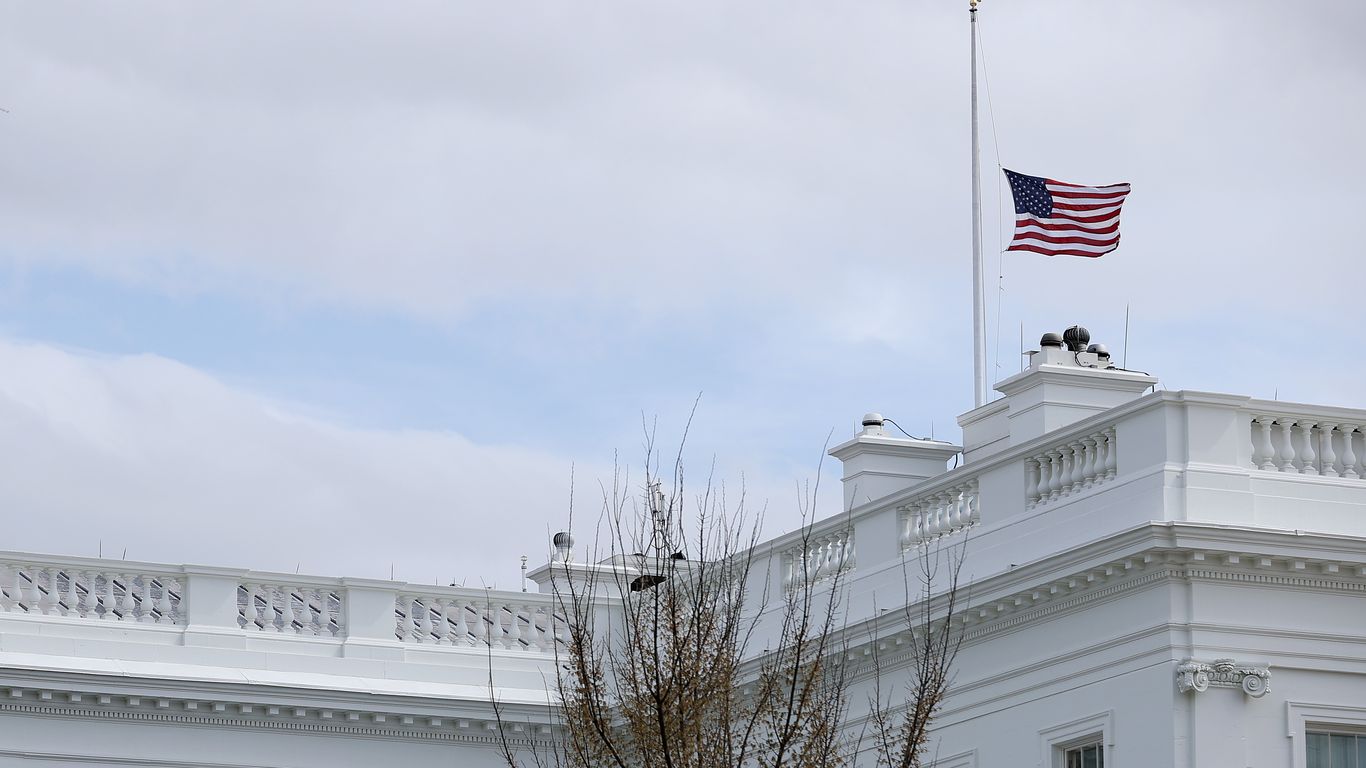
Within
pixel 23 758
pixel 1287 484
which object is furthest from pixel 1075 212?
pixel 23 758

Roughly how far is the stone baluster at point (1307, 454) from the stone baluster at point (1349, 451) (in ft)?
0.89

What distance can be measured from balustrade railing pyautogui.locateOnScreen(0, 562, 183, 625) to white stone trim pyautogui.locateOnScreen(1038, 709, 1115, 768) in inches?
413

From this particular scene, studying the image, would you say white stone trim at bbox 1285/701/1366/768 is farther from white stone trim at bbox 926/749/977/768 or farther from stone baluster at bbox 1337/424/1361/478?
white stone trim at bbox 926/749/977/768

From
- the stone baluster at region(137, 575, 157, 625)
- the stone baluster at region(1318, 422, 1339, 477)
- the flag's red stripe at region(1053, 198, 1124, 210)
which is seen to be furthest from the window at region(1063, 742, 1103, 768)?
the stone baluster at region(137, 575, 157, 625)

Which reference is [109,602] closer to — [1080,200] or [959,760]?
[959,760]

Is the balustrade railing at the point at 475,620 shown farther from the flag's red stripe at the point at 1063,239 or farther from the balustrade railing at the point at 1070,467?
the balustrade railing at the point at 1070,467

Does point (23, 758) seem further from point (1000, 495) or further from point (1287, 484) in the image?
point (1287, 484)

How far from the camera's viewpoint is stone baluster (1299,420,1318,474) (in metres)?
25.5

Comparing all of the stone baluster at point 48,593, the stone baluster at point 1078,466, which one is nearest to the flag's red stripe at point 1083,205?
the stone baluster at point 1078,466

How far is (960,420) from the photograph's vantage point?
31609 millimetres

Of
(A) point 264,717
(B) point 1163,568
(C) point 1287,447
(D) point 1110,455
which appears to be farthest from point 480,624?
(C) point 1287,447

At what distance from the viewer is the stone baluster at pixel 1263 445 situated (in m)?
25.4

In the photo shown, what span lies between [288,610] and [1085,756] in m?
10.3

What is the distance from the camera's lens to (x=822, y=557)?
1200 inches
